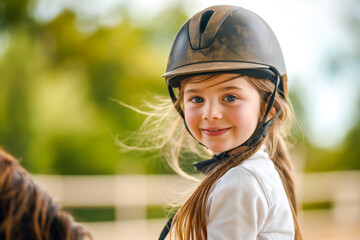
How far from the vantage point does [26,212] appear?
3.97 feet

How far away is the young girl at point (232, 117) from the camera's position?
142 cm

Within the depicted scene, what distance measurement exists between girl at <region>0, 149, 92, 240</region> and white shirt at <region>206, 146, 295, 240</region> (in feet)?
1.50

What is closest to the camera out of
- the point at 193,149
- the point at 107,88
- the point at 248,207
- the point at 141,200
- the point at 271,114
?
the point at 248,207

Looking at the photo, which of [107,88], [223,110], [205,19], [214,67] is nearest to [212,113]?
[223,110]

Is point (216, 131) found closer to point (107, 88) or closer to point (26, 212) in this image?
point (26, 212)

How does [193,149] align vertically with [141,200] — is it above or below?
above

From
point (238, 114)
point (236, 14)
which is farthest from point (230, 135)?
point (236, 14)

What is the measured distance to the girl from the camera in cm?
118

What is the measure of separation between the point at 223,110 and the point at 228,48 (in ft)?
0.79

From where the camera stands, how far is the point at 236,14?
5.56 feet

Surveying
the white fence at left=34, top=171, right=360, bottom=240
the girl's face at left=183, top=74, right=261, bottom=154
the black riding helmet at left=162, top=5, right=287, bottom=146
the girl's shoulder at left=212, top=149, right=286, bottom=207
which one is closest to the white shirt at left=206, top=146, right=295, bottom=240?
the girl's shoulder at left=212, top=149, right=286, bottom=207

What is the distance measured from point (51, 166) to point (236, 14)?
11705 mm

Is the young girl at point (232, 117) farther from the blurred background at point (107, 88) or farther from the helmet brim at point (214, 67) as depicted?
the blurred background at point (107, 88)

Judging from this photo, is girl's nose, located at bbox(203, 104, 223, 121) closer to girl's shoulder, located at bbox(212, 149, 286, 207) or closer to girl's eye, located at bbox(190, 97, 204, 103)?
girl's eye, located at bbox(190, 97, 204, 103)
